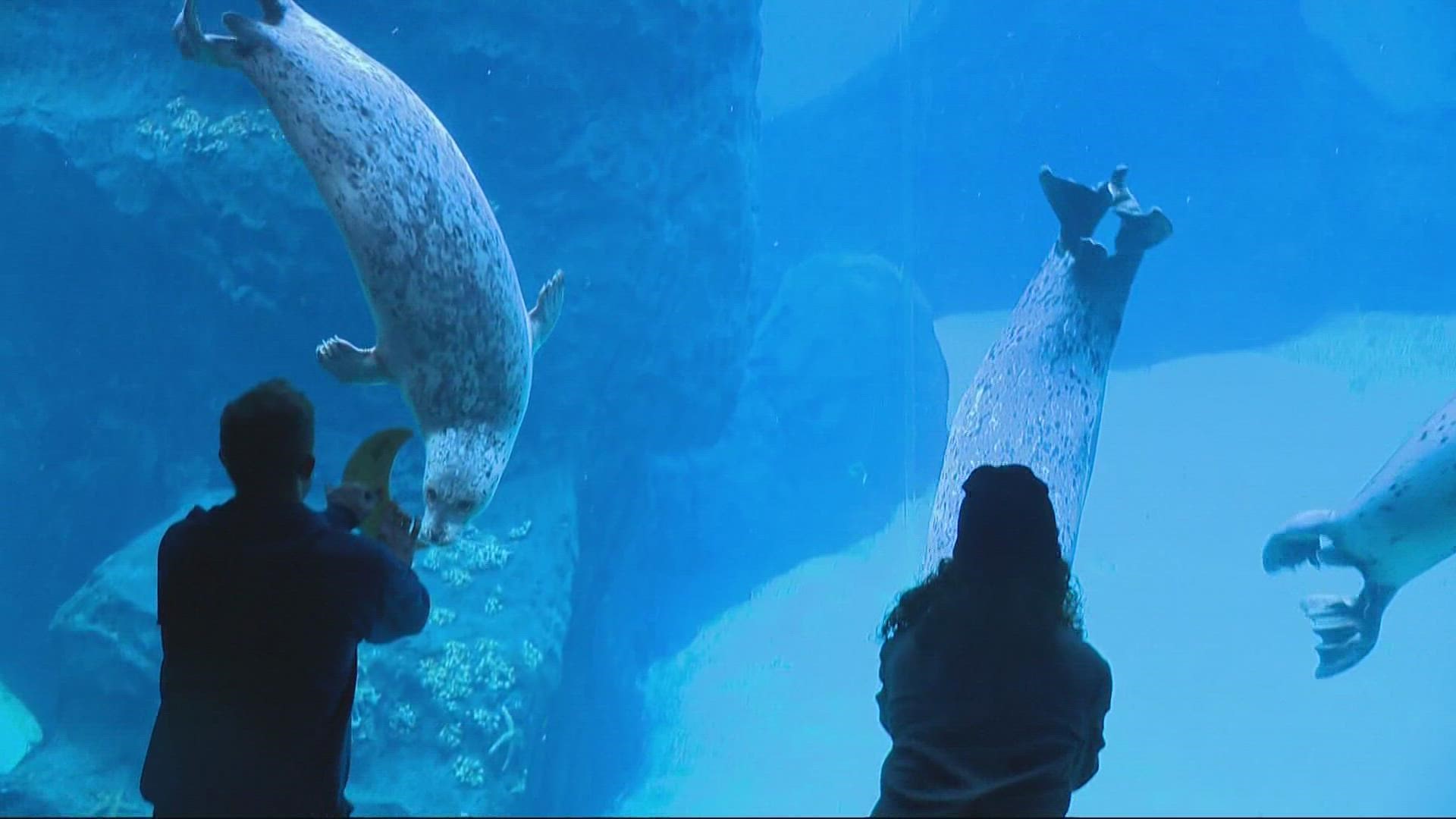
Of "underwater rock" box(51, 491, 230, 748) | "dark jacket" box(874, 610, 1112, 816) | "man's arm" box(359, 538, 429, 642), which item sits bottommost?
"dark jacket" box(874, 610, 1112, 816)

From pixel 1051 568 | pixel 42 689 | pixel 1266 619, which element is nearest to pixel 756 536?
pixel 1266 619

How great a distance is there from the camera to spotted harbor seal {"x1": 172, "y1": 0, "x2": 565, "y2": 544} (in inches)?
126

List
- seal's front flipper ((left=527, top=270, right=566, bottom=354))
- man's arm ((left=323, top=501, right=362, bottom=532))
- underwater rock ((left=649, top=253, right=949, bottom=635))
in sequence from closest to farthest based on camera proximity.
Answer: man's arm ((left=323, top=501, right=362, bottom=532)), seal's front flipper ((left=527, top=270, right=566, bottom=354)), underwater rock ((left=649, top=253, right=949, bottom=635))

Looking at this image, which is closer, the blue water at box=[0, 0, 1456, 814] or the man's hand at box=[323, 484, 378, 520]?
the man's hand at box=[323, 484, 378, 520]

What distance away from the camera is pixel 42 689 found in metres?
11.2

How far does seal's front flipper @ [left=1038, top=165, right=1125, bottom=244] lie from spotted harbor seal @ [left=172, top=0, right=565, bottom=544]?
3.06 meters

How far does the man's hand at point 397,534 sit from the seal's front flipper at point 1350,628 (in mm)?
4787

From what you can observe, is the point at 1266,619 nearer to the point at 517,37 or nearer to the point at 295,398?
the point at 517,37

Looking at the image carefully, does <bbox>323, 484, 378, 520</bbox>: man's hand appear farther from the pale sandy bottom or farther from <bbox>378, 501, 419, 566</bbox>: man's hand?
the pale sandy bottom

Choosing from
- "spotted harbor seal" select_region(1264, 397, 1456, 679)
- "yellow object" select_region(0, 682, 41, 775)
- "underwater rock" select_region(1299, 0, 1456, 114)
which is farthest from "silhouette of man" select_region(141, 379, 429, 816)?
"underwater rock" select_region(1299, 0, 1456, 114)

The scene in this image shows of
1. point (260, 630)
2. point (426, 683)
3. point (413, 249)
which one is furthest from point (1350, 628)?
point (426, 683)

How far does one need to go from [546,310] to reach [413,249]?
33.5 inches

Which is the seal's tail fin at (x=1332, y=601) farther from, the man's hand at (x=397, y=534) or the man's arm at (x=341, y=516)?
the man's arm at (x=341, y=516)

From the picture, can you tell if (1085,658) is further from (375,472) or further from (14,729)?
(14,729)
